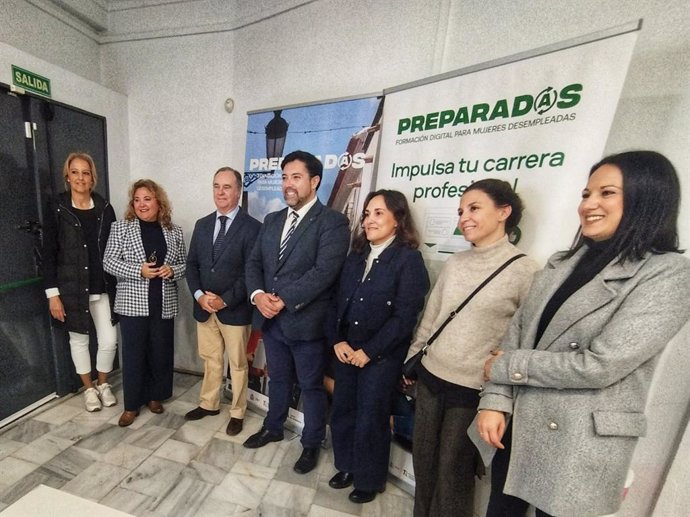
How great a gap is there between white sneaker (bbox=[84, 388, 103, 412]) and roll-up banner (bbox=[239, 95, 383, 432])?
112cm

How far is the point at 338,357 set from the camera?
1593 mm

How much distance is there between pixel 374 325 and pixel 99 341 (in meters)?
2.17

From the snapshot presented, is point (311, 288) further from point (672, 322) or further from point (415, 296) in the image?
point (672, 322)

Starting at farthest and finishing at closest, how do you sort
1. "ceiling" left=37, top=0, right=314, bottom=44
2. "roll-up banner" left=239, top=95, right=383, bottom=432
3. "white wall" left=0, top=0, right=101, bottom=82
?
"ceiling" left=37, top=0, right=314, bottom=44
"white wall" left=0, top=0, right=101, bottom=82
"roll-up banner" left=239, top=95, right=383, bottom=432

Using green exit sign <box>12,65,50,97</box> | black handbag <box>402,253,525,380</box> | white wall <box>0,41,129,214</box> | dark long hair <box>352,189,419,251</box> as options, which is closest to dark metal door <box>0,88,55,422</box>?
green exit sign <box>12,65,50,97</box>

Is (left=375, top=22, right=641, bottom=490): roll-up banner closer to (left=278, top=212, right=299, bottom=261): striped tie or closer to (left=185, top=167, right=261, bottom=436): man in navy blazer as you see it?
(left=278, top=212, right=299, bottom=261): striped tie

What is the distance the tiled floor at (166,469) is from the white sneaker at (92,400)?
4 cm

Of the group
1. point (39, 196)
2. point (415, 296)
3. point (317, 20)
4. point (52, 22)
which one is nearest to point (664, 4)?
point (415, 296)

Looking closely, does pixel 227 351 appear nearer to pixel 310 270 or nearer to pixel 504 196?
pixel 310 270

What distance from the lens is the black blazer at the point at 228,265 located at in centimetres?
199

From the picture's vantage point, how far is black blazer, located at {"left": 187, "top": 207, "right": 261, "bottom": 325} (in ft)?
6.54

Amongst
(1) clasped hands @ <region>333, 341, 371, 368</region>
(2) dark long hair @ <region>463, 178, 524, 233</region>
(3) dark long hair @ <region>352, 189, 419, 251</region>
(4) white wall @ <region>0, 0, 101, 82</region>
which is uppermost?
(4) white wall @ <region>0, 0, 101, 82</region>

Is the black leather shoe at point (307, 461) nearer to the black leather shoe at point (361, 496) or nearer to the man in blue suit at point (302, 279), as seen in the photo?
the man in blue suit at point (302, 279)

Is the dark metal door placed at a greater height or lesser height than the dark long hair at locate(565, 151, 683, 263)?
lesser
